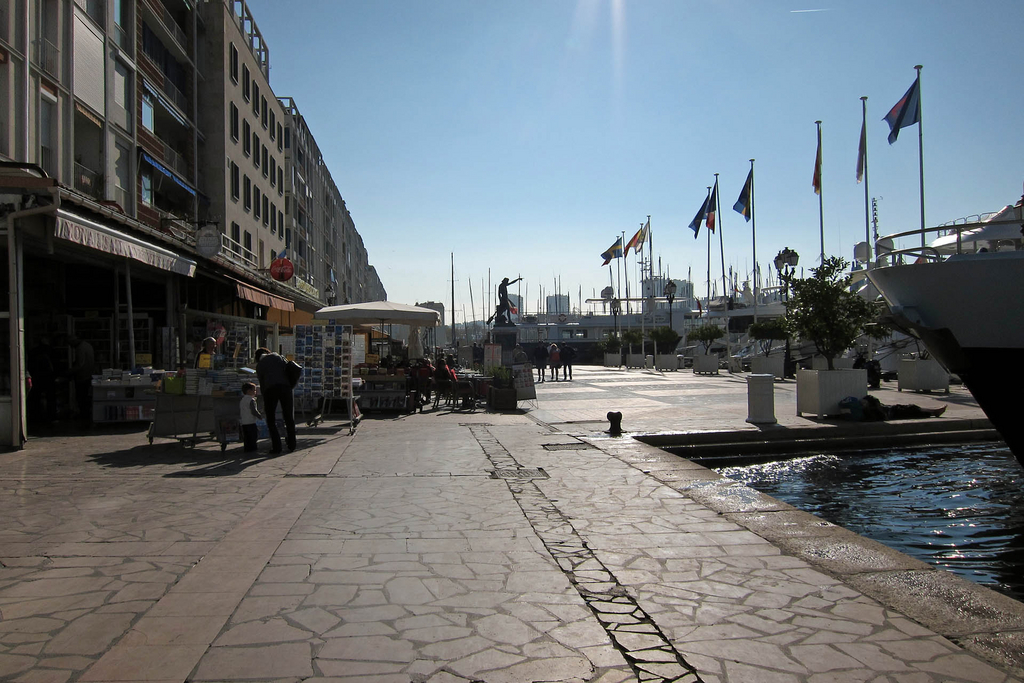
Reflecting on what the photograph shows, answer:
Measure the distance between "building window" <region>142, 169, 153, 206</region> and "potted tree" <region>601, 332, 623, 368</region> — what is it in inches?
1126

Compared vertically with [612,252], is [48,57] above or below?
above

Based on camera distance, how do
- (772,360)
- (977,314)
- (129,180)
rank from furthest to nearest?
1. (772,360)
2. (129,180)
3. (977,314)

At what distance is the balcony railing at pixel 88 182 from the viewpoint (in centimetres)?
1998

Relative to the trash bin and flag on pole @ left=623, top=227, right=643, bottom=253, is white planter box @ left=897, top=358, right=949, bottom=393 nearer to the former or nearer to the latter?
the trash bin

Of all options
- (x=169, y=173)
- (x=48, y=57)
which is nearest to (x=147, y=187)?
(x=169, y=173)

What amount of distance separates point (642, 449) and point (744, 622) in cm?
649

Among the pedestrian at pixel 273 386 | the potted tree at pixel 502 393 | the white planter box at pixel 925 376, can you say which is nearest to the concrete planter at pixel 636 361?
the white planter box at pixel 925 376

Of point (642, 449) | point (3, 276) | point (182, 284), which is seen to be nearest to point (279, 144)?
point (182, 284)

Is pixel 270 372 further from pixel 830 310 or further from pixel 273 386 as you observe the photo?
pixel 830 310

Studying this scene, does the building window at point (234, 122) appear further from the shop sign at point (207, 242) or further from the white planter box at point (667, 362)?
the white planter box at point (667, 362)

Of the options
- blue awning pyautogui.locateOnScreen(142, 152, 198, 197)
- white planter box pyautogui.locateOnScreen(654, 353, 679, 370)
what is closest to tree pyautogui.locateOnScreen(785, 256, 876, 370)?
blue awning pyautogui.locateOnScreen(142, 152, 198, 197)

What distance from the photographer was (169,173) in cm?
2634

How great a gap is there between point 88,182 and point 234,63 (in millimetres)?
14955

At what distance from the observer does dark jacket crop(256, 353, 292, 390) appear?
9.74 metres
